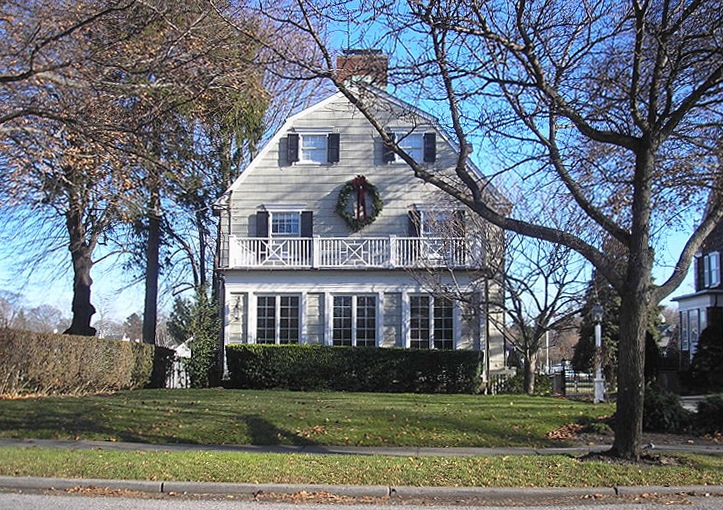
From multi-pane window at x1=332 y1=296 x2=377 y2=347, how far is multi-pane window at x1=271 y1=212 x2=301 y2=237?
10.3 ft

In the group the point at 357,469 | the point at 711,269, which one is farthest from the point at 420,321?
the point at 357,469

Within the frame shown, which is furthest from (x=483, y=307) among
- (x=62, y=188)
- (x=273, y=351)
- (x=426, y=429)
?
(x=62, y=188)

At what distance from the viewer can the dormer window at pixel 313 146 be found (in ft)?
90.3

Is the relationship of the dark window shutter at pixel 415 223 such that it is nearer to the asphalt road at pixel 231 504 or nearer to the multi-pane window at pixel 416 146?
the multi-pane window at pixel 416 146

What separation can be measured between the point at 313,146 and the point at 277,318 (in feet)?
21.1

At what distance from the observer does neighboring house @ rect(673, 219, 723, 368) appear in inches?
1241

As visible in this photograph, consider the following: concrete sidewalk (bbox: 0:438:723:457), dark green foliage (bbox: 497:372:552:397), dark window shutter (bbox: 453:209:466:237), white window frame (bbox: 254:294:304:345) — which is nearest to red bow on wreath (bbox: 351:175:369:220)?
dark window shutter (bbox: 453:209:466:237)

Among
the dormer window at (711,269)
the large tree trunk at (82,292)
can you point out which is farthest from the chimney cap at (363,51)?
the dormer window at (711,269)

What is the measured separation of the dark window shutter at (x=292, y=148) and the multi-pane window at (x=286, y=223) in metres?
1.94

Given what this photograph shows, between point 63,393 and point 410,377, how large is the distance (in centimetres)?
961

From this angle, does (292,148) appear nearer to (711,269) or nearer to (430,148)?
(430,148)

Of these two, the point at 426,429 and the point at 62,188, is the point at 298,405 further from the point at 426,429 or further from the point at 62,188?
the point at 62,188

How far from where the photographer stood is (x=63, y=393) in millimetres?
19281

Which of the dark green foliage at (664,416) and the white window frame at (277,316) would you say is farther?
the white window frame at (277,316)
